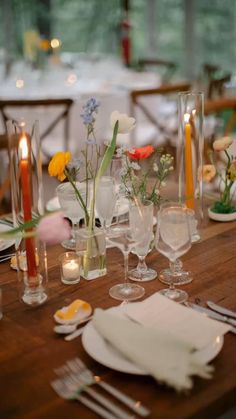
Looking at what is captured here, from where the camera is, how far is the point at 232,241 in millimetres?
1640

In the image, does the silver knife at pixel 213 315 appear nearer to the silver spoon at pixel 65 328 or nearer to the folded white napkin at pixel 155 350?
the folded white napkin at pixel 155 350

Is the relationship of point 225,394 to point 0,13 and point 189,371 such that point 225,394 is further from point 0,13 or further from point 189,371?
point 0,13

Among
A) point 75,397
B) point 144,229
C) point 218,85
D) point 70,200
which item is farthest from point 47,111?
point 75,397

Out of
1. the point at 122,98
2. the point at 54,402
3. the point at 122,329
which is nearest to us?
the point at 54,402

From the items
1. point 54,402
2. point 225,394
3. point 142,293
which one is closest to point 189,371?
point 225,394

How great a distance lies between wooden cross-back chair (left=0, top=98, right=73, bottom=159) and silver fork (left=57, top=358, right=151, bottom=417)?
204 cm

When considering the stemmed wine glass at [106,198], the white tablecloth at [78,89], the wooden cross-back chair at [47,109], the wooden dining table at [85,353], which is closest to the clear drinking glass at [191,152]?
the wooden dining table at [85,353]

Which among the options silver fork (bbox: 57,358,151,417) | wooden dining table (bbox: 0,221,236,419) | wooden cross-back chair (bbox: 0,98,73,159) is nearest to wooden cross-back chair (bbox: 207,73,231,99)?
wooden cross-back chair (bbox: 0,98,73,159)

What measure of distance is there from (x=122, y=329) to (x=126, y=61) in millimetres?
4652

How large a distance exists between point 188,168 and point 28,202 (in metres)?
0.58

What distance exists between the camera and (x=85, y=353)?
1.12m

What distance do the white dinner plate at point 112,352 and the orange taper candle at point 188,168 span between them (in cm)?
63

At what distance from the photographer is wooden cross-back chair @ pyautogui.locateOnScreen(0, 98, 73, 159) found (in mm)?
3242

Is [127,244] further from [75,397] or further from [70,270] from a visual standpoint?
[75,397]
